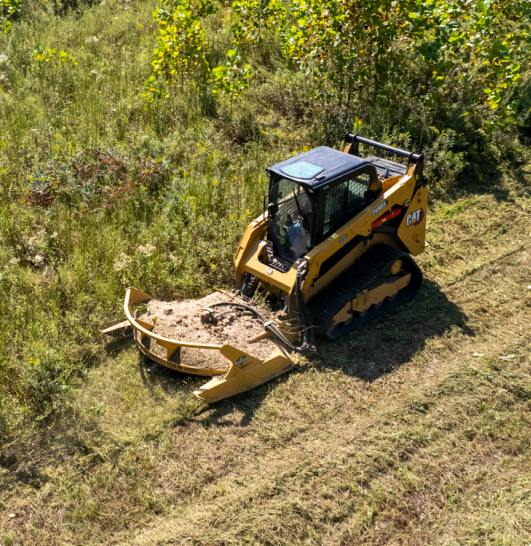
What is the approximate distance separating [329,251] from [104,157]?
4.16 metres

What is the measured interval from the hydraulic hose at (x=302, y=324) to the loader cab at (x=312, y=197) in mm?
480

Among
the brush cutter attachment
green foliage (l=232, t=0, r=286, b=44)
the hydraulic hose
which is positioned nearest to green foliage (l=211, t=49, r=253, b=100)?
green foliage (l=232, t=0, r=286, b=44)

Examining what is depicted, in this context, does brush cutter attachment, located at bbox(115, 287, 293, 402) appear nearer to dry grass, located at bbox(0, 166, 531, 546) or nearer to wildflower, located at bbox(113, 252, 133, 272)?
dry grass, located at bbox(0, 166, 531, 546)

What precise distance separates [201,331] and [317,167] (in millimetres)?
2188

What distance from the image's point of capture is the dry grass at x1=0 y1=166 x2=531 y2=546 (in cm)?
452

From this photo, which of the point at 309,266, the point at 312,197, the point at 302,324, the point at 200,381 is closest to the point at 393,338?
the point at 302,324

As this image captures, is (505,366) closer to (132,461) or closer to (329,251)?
(329,251)

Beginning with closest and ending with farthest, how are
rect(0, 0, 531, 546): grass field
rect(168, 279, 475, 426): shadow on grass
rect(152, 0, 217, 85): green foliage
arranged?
rect(0, 0, 531, 546): grass field → rect(168, 279, 475, 426): shadow on grass → rect(152, 0, 217, 85): green foliage

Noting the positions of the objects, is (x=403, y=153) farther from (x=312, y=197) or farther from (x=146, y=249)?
(x=146, y=249)

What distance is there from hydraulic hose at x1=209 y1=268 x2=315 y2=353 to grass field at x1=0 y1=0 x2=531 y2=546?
166mm

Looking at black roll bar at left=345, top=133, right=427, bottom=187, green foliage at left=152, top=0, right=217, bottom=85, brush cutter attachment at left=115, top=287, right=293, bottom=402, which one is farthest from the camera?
green foliage at left=152, top=0, right=217, bottom=85

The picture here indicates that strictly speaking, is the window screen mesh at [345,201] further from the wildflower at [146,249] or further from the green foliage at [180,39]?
the green foliage at [180,39]

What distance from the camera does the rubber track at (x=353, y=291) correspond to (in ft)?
20.8

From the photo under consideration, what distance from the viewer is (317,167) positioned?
6.02 meters
